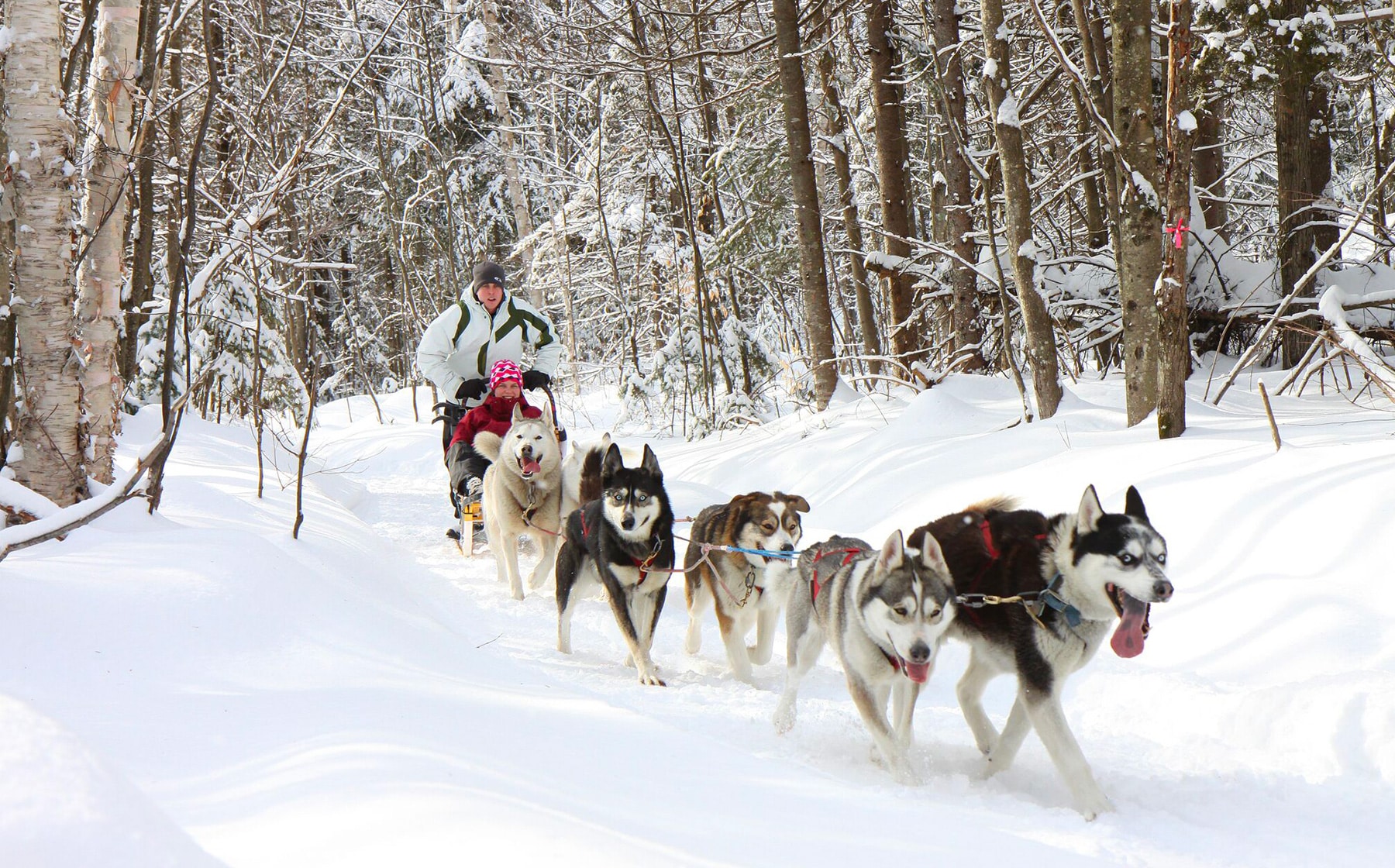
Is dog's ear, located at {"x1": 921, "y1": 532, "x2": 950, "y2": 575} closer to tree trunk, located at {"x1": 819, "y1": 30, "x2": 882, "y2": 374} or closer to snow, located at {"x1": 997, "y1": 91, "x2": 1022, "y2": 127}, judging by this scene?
snow, located at {"x1": 997, "y1": 91, "x2": 1022, "y2": 127}

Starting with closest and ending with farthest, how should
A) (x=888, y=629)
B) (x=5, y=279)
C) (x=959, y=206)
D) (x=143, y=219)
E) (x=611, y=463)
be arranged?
(x=888, y=629) → (x=5, y=279) → (x=611, y=463) → (x=143, y=219) → (x=959, y=206)

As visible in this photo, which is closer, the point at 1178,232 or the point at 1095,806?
the point at 1095,806

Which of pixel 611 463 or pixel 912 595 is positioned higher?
pixel 611 463

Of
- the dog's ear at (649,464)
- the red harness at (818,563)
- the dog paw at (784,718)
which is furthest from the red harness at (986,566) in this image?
the dog's ear at (649,464)

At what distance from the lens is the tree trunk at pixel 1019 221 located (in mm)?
7066

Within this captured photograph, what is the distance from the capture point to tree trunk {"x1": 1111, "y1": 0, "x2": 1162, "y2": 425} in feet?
18.3

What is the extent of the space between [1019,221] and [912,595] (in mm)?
4944

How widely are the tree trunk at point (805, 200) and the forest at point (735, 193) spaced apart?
3 centimetres

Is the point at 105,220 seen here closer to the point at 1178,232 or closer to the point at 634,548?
the point at 634,548

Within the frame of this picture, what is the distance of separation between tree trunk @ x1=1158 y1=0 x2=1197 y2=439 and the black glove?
4.52 metres

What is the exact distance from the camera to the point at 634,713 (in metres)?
3.38

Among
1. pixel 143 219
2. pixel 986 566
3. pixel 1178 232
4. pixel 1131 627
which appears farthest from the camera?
pixel 143 219

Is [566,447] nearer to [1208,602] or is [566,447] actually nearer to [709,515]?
[709,515]

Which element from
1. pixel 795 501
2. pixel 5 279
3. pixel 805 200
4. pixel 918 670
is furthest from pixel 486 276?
pixel 918 670
